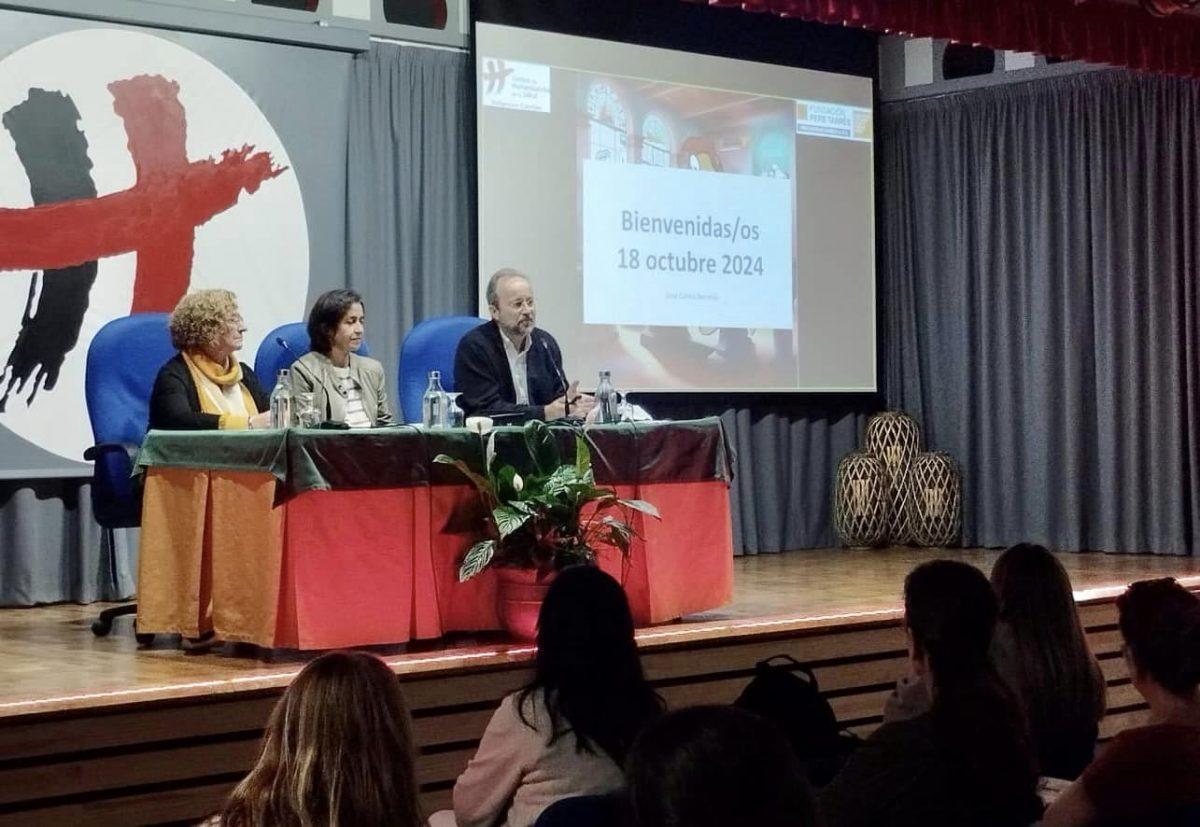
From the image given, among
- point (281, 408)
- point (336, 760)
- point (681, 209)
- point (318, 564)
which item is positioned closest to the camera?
point (336, 760)

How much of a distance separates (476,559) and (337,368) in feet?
3.36

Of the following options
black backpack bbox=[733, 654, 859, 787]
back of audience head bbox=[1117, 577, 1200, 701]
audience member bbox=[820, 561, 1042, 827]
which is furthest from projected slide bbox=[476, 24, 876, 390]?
audience member bbox=[820, 561, 1042, 827]

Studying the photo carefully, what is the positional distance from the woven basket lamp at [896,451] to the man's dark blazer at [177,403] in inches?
170

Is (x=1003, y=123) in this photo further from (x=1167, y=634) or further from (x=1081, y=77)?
(x=1167, y=634)

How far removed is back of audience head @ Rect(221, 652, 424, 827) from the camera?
5.45 ft

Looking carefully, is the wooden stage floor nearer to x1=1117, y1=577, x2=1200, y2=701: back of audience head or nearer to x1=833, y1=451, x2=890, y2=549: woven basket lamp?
x1=833, y1=451, x2=890, y2=549: woven basket lamp

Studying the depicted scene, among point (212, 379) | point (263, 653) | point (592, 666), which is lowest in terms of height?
point (263, 653)

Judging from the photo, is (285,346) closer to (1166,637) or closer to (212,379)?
(212,379)

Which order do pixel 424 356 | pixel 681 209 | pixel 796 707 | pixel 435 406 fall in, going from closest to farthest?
pixel 796 707 → pixel 435 406 → pixel 424 356 → pixel 681 209

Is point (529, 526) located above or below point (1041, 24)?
below

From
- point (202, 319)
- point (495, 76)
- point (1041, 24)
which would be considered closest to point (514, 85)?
point (495, 76)

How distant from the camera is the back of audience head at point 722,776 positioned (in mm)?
1278

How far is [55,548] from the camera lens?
234 inches

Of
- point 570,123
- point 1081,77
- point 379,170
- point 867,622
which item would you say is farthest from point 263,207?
point 1081,77
